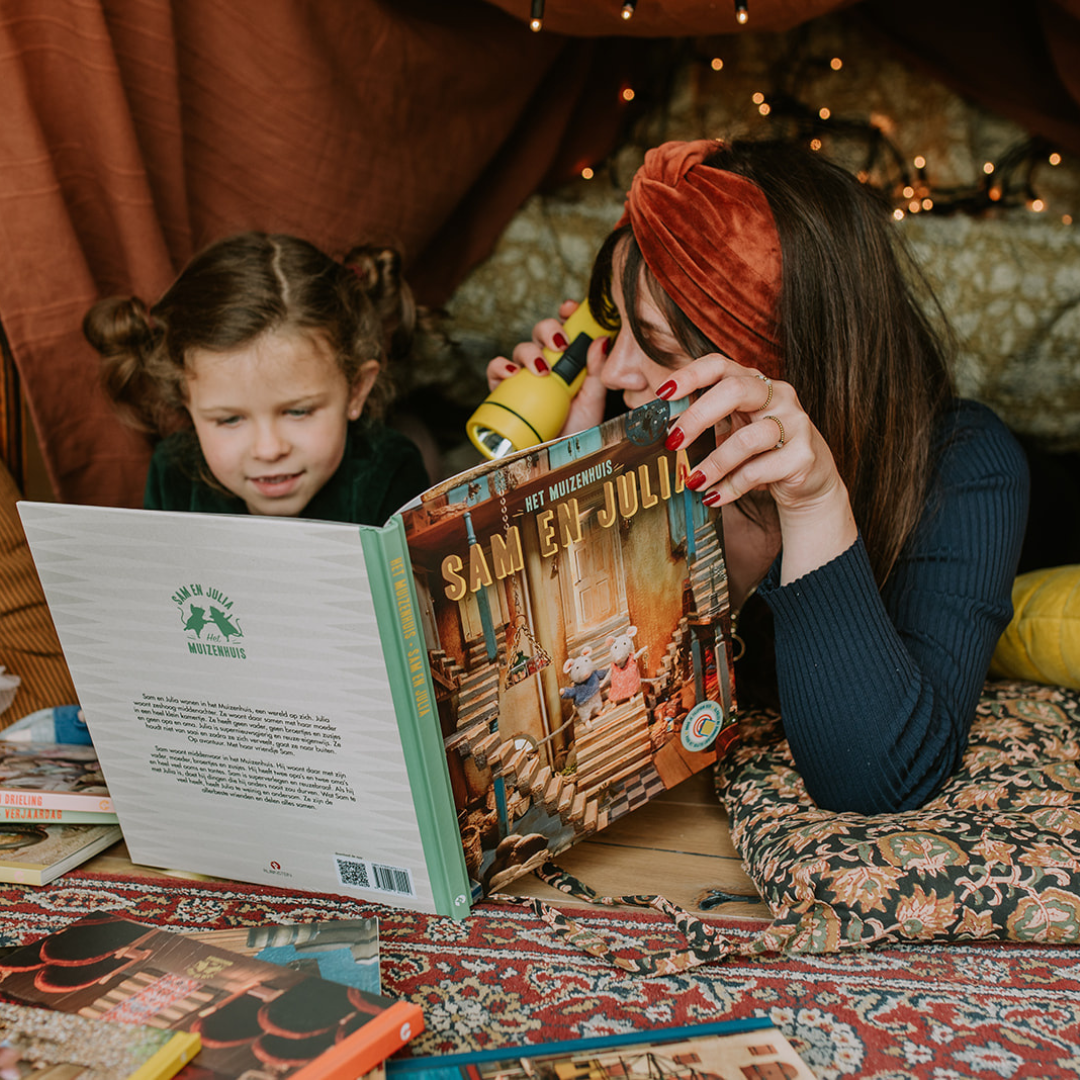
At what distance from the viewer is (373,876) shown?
867 mm

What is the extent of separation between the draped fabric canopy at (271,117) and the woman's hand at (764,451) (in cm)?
62

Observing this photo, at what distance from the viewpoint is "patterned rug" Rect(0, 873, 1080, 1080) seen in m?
0.72

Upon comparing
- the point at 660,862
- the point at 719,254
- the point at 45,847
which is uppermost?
the point at 719,254

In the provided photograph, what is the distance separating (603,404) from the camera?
1.34m

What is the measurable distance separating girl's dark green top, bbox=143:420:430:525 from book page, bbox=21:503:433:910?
599 millimetres

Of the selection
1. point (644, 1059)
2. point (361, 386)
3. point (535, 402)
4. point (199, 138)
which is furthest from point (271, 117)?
point (644, 1059)

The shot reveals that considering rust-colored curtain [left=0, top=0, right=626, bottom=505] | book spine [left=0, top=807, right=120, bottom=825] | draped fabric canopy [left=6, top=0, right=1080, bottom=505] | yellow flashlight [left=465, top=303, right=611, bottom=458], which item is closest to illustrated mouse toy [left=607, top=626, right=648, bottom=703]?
yellow flashlight [left=465, top=303, right=611, bottom=458]

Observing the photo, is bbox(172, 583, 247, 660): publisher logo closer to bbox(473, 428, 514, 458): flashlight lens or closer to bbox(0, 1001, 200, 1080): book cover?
bbox(0, 1001, 200, 1080): book cover

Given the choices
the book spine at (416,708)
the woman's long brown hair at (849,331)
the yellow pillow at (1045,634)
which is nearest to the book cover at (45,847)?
the book spine at (416,708)

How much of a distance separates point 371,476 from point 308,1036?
949mm

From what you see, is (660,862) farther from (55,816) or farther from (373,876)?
(55,816)

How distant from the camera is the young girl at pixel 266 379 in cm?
133

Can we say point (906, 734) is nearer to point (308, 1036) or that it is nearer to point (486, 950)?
point (486, 950)

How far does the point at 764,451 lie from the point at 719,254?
0.24 meters
